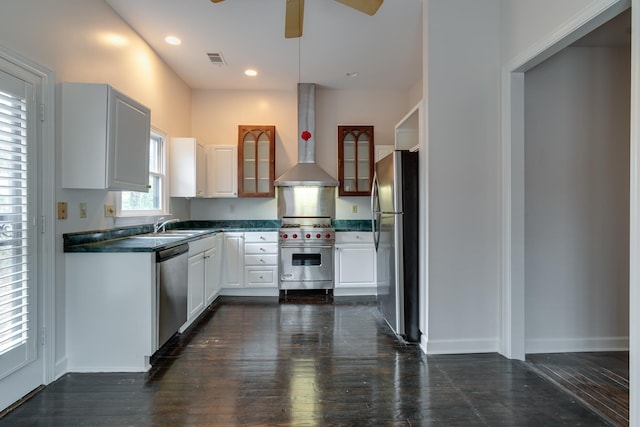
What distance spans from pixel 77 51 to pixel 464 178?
3.09 metres

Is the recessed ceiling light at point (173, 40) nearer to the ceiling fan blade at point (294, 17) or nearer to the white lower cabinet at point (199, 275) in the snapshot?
the ceiling fan blade at point (294, 17)

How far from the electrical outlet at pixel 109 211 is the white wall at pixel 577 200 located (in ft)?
11.3

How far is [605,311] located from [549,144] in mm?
1435

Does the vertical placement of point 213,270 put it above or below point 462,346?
above

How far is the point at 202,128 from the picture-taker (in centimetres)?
486

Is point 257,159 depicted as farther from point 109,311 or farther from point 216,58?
point 109,311

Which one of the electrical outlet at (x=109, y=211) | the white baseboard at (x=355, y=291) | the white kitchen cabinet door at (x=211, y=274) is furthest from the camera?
the white baseboard at (x=355, y=291)

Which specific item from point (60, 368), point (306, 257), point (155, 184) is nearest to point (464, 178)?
point (306, 257)

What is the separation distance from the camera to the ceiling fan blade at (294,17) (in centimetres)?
252

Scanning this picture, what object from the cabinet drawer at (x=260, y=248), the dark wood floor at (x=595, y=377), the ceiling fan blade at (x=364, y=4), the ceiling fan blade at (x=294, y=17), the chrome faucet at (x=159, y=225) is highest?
the ceiling fan blade at (x=294, y=17)

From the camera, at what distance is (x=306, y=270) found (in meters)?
4.39

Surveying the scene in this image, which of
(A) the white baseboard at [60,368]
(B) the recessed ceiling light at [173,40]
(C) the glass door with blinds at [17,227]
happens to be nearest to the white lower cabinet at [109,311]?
(A) the white baseboard at [60,368]

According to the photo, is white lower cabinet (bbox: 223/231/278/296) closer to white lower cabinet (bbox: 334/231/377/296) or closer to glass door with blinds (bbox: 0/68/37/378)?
white lower cabinet (bbox: 334/231/377/296)

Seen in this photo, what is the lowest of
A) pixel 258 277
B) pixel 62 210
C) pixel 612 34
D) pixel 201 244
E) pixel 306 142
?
pixel 258 277
